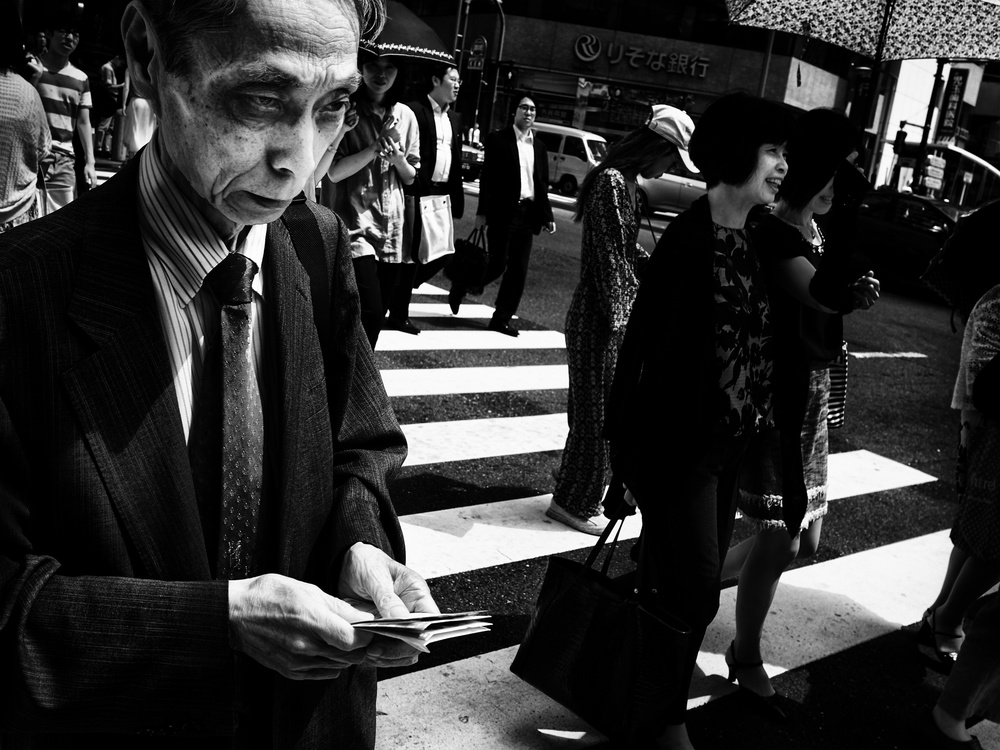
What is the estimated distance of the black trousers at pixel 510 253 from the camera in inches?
338

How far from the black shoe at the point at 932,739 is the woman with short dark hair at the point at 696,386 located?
0.95 metres

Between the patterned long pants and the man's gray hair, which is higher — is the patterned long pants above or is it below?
below

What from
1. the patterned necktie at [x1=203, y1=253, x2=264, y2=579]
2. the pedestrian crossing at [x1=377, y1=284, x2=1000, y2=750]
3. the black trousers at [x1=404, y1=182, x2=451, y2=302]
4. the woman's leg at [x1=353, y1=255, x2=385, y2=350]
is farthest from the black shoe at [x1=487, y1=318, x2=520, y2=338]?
the patterned necktie at [x1=203, y1=253, x2=264, y2=579]

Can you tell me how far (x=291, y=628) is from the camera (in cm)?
116

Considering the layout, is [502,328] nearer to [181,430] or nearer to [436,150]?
[436,150]

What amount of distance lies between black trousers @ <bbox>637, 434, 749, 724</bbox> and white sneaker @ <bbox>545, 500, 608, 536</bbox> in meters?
1.68

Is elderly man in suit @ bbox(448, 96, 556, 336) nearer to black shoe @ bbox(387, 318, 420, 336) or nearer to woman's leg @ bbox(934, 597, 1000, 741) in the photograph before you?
black shoe @ bbox(387, 318, 420, 336)

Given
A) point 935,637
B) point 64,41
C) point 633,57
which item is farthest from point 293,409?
point 633,57

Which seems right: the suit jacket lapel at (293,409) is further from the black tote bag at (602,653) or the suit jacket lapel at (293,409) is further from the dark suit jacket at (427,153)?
the dark suit jacket at (427,153)

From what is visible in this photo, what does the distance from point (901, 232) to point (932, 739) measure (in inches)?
607

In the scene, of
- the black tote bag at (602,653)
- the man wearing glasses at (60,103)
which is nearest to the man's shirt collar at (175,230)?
the black tote bag at (602,653)

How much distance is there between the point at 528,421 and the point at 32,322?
533 centimetres

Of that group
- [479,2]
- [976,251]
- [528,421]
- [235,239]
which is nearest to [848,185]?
[976,251]

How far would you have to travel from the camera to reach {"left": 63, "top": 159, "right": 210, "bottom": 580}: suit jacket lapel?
3.76 ft
